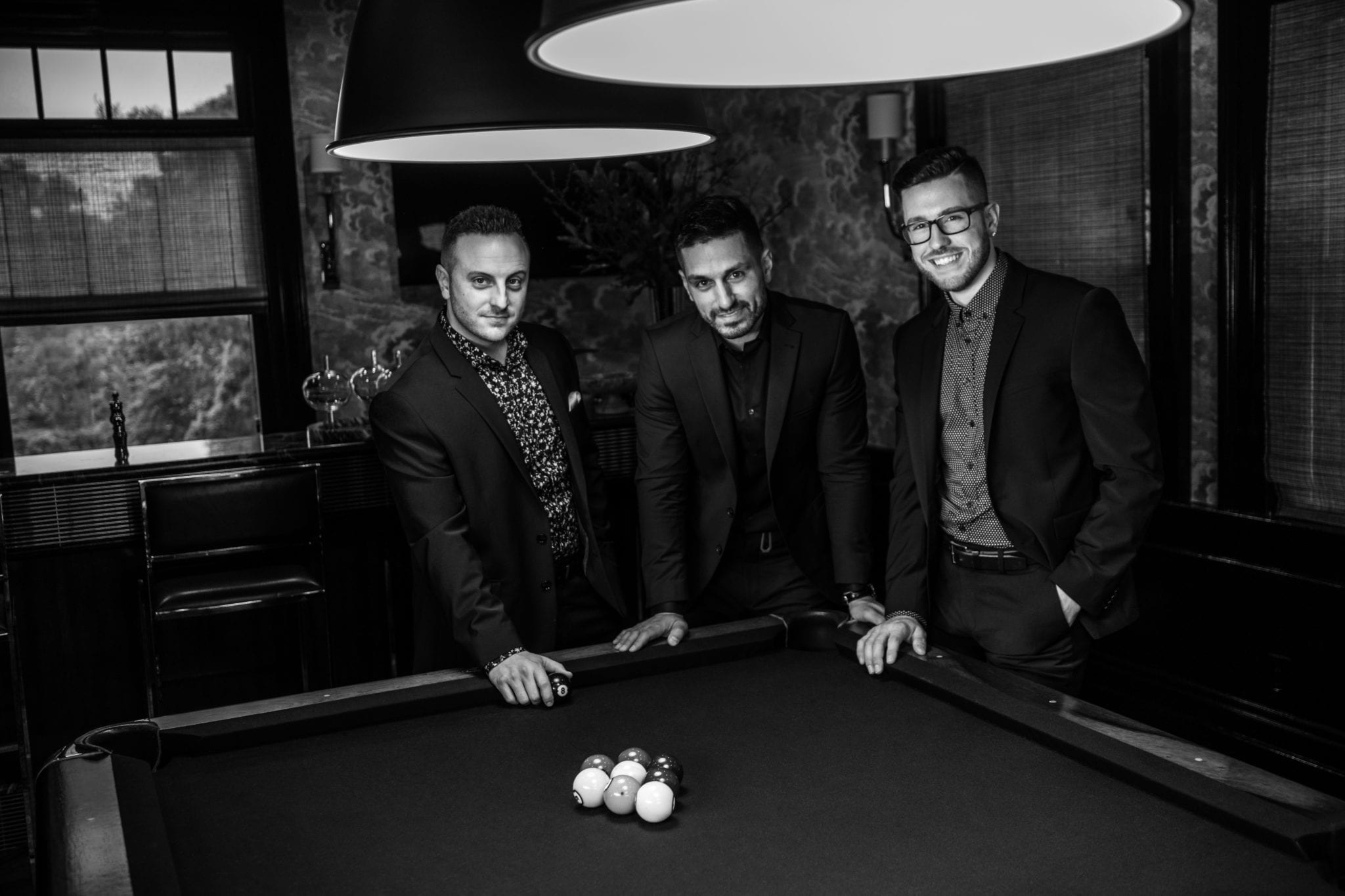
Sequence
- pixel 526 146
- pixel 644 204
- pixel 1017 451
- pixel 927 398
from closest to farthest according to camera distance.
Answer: pixel 526 146 → pixel 1017 451 → pixel 927 398 → pixel 644 204

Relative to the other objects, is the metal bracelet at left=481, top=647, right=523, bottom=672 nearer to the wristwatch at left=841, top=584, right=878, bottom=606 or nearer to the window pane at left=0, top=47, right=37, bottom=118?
the wristwatch at left=841, top=584, right=878, bottom=606

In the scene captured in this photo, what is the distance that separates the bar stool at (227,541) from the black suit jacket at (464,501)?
2.75 feet

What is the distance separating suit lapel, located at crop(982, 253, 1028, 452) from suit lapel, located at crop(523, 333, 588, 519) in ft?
3.04

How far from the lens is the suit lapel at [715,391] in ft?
9.84

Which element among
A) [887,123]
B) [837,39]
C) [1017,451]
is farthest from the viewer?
[887,123]

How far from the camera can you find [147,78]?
208 inches

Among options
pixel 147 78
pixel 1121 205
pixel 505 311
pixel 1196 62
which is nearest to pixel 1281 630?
pixel 1121 205

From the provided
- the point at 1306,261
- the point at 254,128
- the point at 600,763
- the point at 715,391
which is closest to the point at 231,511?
the point at 715,391

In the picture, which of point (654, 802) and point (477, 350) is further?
point (477, 350)

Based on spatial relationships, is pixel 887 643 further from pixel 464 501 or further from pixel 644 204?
pixel 644 204

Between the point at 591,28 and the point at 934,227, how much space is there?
1.31 m

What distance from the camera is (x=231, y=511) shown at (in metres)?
3.61

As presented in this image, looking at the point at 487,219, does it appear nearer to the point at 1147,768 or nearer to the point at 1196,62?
the point at 1147,768

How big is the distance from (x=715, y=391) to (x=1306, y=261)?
64.3 inches
